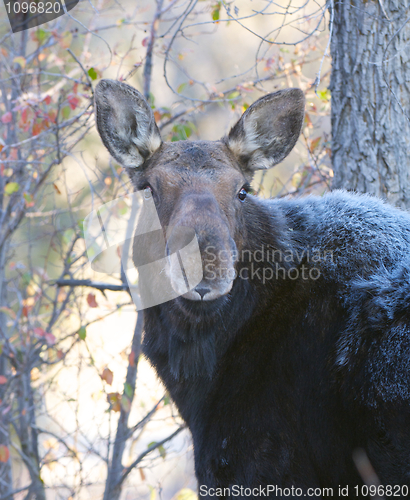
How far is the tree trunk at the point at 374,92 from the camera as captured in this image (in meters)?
4.91

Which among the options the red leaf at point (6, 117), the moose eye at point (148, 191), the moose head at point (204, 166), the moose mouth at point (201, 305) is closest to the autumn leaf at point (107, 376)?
the moose mouth at point (201, 305)

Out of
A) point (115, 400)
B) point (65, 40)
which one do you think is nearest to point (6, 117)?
point (65, 40)

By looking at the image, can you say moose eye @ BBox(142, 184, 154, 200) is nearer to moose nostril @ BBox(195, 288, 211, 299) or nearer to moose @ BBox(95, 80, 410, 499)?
moose @ BBox(95, 80, 410, 499)

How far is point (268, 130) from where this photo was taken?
4371 millimetres

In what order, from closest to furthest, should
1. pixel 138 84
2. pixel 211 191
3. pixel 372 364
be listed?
pixel 372 364
pixel 211 191
pixel 138 84

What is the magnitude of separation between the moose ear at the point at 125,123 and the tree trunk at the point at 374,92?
6.92 feet

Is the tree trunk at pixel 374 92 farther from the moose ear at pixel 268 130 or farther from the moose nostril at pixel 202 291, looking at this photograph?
the moose nostril at pixel 202 291

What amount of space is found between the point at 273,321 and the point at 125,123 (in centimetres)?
201

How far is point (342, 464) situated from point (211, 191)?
212cm

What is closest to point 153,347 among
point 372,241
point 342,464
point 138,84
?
point 342,464

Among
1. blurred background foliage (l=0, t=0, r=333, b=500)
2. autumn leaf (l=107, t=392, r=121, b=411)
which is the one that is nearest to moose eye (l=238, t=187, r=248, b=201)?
blurred background foliage (l=0, t=0, r=333, b=500)

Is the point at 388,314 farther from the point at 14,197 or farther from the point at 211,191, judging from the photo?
the point at 14,197

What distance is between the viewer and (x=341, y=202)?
422 centimetres

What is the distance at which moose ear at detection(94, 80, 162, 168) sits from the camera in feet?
13.4
